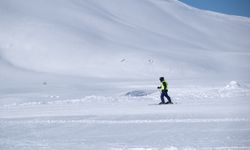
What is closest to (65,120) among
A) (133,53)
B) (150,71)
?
(150,71)

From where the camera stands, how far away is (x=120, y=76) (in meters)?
43.9

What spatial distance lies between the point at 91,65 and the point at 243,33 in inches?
1831

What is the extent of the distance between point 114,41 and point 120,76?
13280mm

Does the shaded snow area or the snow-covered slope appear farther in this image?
the snow-covered slope

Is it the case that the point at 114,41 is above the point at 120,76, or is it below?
above

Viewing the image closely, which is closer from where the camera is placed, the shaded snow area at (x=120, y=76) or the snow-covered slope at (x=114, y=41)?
the shaded snow area at (x=120, y=76)

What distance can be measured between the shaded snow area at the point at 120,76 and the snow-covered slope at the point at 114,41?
0.13m

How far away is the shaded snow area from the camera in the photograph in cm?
1083

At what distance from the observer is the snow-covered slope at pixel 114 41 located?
47.2m

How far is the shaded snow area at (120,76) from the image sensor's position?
10.8 m

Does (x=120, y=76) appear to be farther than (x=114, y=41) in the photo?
No

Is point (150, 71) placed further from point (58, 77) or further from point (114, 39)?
point (114, 39)

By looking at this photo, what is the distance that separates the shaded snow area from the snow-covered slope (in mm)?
132

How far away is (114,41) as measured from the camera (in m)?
56.3
